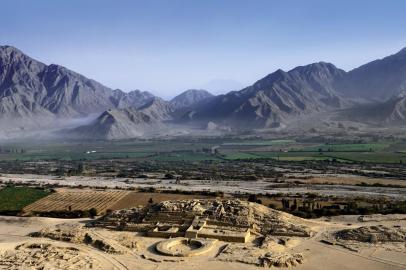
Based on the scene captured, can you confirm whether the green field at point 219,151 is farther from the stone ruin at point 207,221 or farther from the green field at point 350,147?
the stone ruin at point 207,221

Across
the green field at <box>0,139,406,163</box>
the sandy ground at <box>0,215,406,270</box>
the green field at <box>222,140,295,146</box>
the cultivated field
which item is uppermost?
the green field at <box>222,140,295,146</box>

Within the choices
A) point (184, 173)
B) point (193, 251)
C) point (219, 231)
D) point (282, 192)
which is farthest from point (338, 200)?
point (184, 173)

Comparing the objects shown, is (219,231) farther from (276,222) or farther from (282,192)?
(282,192)

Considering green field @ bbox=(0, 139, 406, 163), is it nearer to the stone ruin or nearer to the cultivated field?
the cultivated field

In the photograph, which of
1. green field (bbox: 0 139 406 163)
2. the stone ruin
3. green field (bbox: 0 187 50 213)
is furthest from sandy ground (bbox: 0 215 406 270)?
green field (bbox: 0 139 406 163)

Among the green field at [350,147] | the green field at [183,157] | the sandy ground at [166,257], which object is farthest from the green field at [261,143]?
the sandy ground at [166,257]
